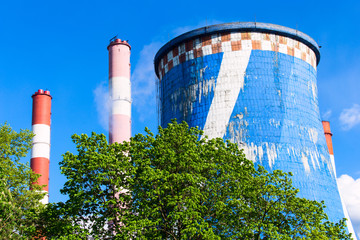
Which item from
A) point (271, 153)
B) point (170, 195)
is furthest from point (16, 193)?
point (271, 153)

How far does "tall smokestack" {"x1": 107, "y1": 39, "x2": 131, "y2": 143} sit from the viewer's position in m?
33.9

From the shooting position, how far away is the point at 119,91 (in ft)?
114

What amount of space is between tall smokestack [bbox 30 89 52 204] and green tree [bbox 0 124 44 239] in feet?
47.1

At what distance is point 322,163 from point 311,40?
360 inches

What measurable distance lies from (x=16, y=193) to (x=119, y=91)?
16.2 meters

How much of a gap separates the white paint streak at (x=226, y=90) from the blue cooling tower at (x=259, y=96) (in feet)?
0.21

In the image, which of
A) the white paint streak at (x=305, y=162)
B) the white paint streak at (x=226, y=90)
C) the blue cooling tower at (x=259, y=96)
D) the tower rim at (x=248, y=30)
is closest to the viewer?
the white paint streak at (x=305, y=162)

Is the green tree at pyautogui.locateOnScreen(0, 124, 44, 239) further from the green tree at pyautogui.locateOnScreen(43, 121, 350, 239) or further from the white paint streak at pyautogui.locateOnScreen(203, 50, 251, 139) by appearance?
the white paint streak at pyautogui.locateOnScreen(203, 50, 251, 139)

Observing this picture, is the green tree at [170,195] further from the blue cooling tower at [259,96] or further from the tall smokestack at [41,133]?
the tall smokestack at [41,133]

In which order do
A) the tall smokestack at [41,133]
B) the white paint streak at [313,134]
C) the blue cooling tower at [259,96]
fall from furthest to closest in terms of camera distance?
the tall smokestack at [41,133] → the white paint streak at [313,134] → the blue cooling tower at [259,96]

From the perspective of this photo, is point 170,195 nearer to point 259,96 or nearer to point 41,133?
point 259,96

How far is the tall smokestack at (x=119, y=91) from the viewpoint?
111 ft

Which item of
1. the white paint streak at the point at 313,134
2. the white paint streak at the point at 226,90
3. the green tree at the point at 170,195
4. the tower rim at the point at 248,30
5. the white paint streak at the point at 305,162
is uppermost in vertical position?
the tower rim at the point at 248,30

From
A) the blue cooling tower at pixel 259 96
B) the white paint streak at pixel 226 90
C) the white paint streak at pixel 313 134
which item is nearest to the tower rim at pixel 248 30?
the blue cooling tower at pixel 259 96
